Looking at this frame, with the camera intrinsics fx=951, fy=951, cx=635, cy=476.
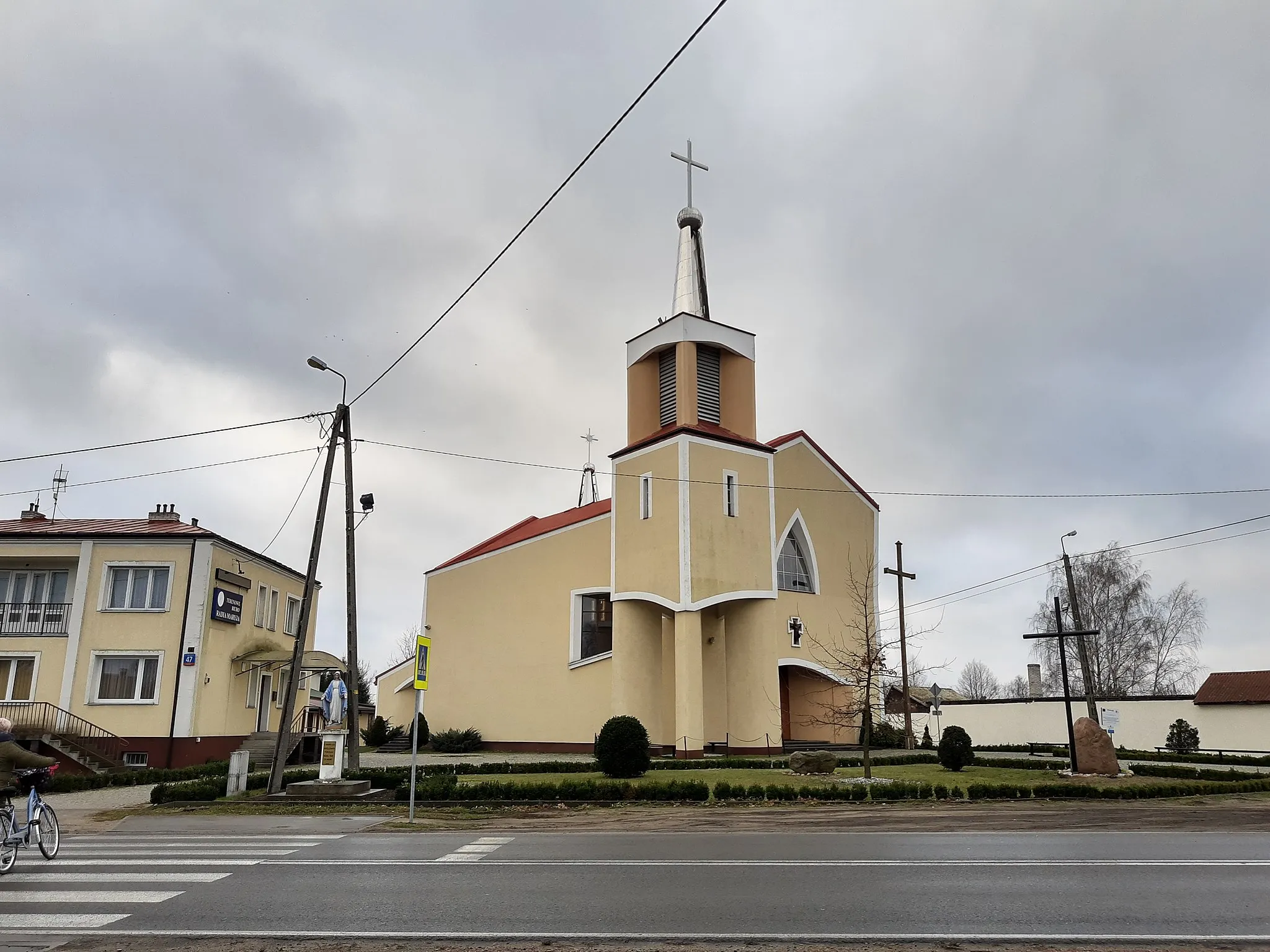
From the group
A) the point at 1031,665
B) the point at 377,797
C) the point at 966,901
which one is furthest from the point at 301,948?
the point at 1031,665

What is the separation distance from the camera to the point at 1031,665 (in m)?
47.3

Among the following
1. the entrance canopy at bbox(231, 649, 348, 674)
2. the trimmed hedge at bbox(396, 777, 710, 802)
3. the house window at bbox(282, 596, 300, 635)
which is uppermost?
the house window at bbox(282, 596, 300, 635)

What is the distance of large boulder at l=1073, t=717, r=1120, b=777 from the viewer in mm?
21203

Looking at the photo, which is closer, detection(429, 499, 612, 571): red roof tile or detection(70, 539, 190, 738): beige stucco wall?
detection(70, 539, 190, 738): beige stucco wall

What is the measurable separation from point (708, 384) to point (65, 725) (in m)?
21.5

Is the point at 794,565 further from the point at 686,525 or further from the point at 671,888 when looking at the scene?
the point at 671,888

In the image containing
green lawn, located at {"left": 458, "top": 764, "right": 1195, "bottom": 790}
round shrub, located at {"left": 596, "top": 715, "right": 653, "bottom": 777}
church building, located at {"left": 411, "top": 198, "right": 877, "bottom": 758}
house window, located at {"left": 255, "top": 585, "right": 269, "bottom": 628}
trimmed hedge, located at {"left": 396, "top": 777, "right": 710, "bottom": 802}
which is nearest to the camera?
trimmed hedge, located at {"left": 396, "top": 777, "right": 710, "bottom": 802}

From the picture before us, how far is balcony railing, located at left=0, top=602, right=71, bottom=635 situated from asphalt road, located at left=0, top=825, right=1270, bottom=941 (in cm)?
Result: 1766

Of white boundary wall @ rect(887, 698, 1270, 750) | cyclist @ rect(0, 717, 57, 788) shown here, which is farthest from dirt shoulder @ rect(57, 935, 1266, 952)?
white boundary wall @ rect(887, 698, 1270, 750)

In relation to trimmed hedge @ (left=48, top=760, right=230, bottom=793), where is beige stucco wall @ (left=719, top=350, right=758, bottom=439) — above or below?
above

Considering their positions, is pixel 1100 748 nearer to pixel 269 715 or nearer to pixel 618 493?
pixel 618 493

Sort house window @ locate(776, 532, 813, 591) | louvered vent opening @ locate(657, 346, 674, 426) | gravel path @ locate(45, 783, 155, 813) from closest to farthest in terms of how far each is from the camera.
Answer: gravel path @ locate(45, 783, 155, 813), louvered vent opening @ locate(657, 346, 674, 426), house window @ locate(776, 532, 813, 591)

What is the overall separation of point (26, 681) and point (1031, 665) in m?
42.4

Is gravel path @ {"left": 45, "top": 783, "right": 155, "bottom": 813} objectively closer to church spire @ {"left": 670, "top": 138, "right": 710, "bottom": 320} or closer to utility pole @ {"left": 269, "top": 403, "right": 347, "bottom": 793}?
utility pole @ {"left": 269, "top": 403, "right": 347, "bottom": 793}
